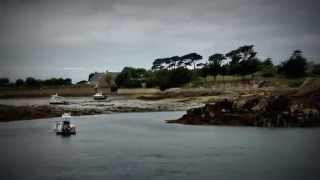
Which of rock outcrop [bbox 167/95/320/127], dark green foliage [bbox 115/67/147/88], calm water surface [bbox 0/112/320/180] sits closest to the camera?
calm water surface [bbox 0/112/320/180]

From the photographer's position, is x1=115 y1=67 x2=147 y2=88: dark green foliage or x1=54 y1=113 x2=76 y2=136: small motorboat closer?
x1=54 y1=113 x2=76 y2=136: small motorboat

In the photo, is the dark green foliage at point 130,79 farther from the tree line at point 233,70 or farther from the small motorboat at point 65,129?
the small motorboat at point 65,129

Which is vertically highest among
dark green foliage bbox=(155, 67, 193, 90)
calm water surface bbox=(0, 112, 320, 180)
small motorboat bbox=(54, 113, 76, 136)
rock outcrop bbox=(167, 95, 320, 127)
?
dark green foliage bbox=(155, 67, 193, 90)

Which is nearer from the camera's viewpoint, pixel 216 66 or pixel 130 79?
pixel 216 66

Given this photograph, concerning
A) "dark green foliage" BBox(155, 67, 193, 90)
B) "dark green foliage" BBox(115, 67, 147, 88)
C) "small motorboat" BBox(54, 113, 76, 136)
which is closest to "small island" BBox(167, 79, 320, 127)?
"small motorboat" BBox(54, 113, 76, 136)

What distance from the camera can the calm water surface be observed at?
38094 mm

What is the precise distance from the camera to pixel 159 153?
4747 centimetres

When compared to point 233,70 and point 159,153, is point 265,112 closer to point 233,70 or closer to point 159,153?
point 159,153

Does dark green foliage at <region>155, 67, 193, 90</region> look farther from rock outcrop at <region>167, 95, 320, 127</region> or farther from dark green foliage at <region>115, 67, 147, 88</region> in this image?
rock outcrop at <region>167, 95, 320, 127</region>

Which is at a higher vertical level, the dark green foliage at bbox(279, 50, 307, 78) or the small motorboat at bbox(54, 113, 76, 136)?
the dark green foliage at bbox(279, 50, 307, 78)

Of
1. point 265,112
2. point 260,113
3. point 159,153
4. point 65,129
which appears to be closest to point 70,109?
point 65,129

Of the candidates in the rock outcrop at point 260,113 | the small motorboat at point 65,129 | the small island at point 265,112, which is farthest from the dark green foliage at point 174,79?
the small motorboat at point 65,129

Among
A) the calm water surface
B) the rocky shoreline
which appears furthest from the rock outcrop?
the rocky shoreline

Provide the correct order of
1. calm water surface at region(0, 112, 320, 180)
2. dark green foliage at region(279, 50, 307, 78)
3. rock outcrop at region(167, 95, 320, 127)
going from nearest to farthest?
calm water surface at region(0, 112, 320, 180) → rock outcrop at region(167, 95, 320, 127) → dark green foliage at region(279, 50, 307, 78)
